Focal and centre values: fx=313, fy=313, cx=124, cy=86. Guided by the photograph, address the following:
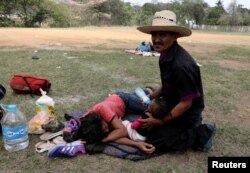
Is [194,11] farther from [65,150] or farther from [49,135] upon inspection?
[65,150]

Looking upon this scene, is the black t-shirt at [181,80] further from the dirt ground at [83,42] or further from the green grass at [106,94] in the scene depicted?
the dirt ground at [83,42]

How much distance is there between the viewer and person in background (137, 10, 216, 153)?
9.89 ft

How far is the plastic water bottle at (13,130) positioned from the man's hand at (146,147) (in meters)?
1.22

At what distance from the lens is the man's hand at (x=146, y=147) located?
10.5 feet

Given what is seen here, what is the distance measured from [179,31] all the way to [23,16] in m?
32.8

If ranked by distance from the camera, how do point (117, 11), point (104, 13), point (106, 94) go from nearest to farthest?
point (106, 94), point (104, 13), point (117, 11)

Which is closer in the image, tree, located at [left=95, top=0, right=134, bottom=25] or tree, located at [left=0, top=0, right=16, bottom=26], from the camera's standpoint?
tree, located at [left=0, top=0, right=16, bottom=26]

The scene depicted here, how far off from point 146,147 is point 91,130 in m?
0.60

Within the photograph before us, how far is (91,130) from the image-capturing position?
3.25m

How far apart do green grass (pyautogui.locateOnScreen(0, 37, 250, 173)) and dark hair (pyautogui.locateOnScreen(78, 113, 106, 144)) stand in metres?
0.20

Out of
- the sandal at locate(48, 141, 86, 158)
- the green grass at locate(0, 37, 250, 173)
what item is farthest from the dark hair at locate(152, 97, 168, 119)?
the sandal at locate(48, 141, 86, 158)

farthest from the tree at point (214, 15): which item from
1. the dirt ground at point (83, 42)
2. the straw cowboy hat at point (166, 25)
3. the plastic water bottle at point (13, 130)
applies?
the plastic water bottle at point (13, 130)

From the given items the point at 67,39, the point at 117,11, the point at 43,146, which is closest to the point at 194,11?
the point at 117,11

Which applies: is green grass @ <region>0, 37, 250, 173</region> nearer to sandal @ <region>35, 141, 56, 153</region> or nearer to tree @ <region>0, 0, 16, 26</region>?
sandal @ <region>35, 141, 56, 153</region>
